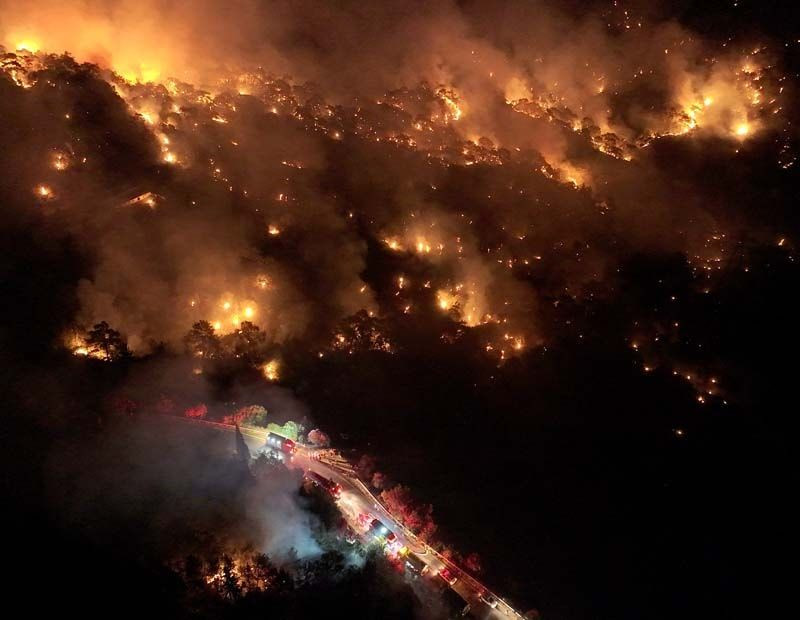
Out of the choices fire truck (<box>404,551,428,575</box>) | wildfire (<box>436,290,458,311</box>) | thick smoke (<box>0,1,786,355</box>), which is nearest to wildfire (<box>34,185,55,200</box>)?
thick smoke (<box>0,1,786,355</box>)

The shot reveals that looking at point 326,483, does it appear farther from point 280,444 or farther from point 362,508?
point 280,444

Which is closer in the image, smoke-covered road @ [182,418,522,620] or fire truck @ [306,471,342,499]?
smoke-covered road @ [182,418,522,620]

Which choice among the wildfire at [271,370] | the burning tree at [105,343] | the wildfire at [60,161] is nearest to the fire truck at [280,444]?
the wildfire at [271,370]

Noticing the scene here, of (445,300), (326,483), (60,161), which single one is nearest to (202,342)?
(326,483)

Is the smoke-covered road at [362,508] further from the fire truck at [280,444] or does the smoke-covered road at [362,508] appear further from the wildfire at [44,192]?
the wildfire at [44,192]

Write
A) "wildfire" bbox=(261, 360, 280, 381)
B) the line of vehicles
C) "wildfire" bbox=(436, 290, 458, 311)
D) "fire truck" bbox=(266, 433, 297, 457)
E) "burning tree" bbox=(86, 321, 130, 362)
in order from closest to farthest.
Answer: the line of vehicles < "fire truck" bbox=(266, 433, 297, 457) < "burning tree" bbox=(86, 321, 130, 362) < "wildfire" bbox=(261, 360, 280, 381) < "wildfire" bbox=(436, 290, 458, 311)

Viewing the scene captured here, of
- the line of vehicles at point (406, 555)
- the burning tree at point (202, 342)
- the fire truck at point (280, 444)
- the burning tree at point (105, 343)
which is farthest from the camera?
the burning tree at point (202, 342)

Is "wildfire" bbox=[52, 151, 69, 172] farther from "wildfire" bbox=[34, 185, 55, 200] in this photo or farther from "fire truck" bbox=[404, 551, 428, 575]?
"fire truck" bbox=[404, 551, 428, 575]

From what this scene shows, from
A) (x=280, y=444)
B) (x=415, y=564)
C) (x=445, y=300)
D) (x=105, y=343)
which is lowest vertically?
(x=415, y=564)

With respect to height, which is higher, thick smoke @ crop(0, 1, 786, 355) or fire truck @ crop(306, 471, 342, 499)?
thick smoke @ crop(0, 1, 786, 355)

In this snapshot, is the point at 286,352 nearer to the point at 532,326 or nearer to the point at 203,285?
the point at 203,285

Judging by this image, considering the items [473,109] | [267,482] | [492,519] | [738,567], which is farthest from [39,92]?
[738,567]
